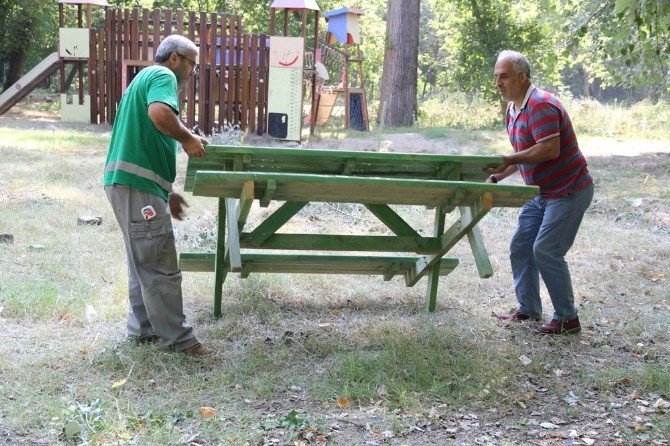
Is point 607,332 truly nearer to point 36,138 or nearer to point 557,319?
point 557,319

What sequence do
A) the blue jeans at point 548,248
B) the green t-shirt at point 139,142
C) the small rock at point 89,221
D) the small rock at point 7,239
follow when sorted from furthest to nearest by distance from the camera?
the small rock at point 89,221
the small rock at point 7,239
the blue jeans at point 548,248
the green t-shirt at point 139,142

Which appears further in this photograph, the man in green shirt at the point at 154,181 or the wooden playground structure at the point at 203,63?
the wooden playground structure at the point at 203,63

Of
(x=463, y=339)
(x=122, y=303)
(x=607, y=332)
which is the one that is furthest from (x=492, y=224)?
(x=122, y=303)

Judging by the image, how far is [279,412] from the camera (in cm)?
386

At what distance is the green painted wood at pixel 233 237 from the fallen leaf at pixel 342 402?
0.92m

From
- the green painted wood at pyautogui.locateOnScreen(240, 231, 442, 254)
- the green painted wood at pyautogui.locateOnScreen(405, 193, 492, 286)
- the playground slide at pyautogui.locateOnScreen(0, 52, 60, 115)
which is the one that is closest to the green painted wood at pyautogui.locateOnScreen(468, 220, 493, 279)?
the green painted wood at pyautogui.locateOnScreen(405, 193, 492, 286)

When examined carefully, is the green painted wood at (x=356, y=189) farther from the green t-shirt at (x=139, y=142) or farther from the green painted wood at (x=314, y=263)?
the green painted wood at (x=314, y=263)

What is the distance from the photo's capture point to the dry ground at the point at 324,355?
3.72m

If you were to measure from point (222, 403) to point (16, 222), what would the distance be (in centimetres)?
464

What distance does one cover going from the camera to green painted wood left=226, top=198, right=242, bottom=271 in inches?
172

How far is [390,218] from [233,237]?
102 centimetres

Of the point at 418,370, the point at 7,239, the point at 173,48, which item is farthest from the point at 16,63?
the point at 418,370

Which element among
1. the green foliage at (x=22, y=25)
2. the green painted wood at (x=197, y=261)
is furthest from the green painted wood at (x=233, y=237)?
the green foliage at (x=22, y=25)

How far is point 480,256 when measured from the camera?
16.1 feet
